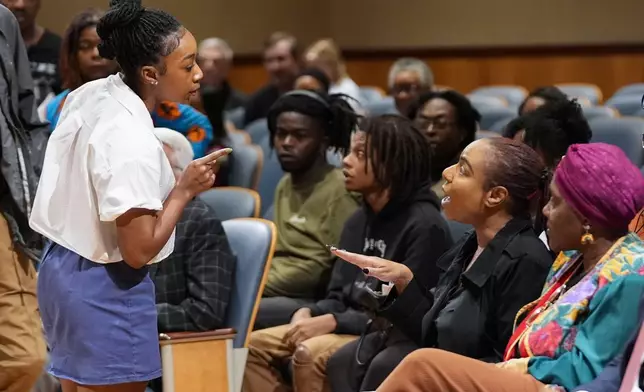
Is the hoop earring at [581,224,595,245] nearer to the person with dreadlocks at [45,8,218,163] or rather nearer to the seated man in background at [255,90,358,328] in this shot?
the seated man in background at [255,90,358,328]

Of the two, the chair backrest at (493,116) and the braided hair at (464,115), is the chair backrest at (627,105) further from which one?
the braided hair at (464,115)

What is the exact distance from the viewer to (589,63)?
31.9 feet

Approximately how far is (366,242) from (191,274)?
0.59m

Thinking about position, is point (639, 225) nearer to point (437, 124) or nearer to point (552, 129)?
point (552, 129)

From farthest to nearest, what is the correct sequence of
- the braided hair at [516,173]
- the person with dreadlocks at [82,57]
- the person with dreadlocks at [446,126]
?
the person with dreadlocks at [82,57] → the person with dreadlocks at [446,126] → the braided hair at [516,173]

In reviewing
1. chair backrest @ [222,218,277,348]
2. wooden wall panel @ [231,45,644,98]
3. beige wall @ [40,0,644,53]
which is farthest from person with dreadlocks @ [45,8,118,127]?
wooden wall panel @ [231,45,644,98]

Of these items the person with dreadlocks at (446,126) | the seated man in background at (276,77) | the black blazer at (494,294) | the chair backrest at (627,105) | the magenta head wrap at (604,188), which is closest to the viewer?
the magenta head wrap at (604,188)

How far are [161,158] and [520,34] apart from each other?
810 cm

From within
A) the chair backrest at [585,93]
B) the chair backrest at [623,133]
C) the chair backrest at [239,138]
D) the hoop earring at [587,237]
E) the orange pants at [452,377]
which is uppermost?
the hoop earring at [587,237]

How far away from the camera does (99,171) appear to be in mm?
2354

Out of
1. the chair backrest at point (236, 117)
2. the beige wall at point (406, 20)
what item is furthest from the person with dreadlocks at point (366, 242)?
the beige wall at point (406, 20)

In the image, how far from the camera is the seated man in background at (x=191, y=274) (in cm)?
344

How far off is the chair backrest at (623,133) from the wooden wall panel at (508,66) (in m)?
4.85

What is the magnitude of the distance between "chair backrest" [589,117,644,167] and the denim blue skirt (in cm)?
255
